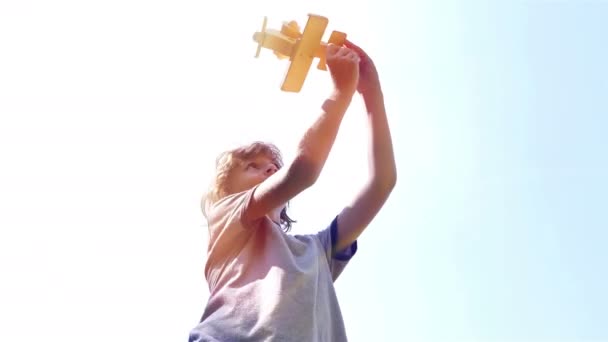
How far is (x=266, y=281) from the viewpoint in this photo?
8.45 feet

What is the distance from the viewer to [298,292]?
8.21ft

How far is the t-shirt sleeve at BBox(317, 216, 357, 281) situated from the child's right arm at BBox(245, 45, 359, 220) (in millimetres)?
421

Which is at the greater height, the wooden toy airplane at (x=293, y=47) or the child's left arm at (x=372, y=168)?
the wooden toy airplane at (x=293, y=47)

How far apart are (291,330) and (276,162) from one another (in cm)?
102

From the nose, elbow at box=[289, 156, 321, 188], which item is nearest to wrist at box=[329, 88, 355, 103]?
elbow at box=[289, 156, 321, 188]

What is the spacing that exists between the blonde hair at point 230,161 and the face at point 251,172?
0.02m

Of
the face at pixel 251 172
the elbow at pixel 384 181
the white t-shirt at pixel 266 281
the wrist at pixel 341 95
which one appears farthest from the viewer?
the face at pixel 251 172

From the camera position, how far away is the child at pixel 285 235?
2455 millimetres

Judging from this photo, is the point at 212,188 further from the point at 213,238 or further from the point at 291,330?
the point at 291,330

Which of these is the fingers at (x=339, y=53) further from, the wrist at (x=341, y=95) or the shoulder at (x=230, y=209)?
the shoulder at (x=230, y=209)

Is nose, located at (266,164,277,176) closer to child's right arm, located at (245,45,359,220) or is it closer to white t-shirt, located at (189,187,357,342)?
white t-shirt, located at (189,187,357,342)

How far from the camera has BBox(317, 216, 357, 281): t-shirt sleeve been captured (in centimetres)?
297

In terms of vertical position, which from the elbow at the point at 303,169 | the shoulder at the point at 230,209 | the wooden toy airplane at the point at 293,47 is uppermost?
the wooden toy airplane at the point at 293,47

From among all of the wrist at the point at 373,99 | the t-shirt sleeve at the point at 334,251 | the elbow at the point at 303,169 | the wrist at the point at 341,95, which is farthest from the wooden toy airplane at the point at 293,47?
the t-shirt sleeve at the point at 334,251
